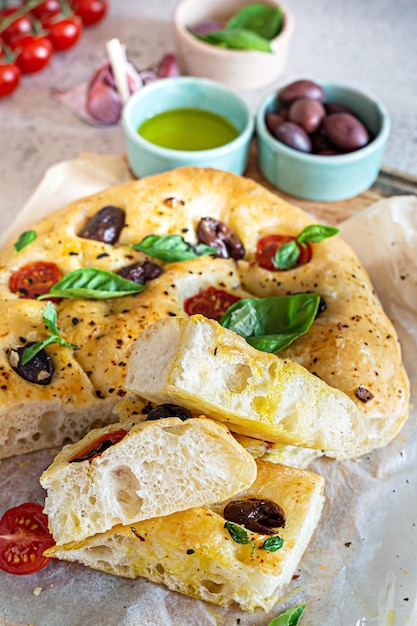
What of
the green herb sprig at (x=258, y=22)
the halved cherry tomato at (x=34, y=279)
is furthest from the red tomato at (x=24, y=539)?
the green herb sprig at (x=258, y=22)

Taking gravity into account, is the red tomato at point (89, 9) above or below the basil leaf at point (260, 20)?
below

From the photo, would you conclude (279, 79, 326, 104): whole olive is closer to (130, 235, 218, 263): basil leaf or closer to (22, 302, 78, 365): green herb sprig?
(130, 235, 218, 263): basil leaf

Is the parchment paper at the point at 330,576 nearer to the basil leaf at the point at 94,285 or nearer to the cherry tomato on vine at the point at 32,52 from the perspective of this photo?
the basil leaf at the point at 94,285

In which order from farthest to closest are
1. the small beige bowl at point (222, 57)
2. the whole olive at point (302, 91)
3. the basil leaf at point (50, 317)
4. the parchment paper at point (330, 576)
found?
the small beige bowl at point (222, 57)
the whole olive at point (302, 91)
the basil leaf at point (50, 317)
the parchment paper at point (330, 576)

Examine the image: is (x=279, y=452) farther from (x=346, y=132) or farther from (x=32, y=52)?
(x=32, y=52)

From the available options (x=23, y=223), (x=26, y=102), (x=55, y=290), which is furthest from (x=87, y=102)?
(x=55, y=290)

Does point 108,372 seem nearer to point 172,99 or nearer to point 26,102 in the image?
point 172,99

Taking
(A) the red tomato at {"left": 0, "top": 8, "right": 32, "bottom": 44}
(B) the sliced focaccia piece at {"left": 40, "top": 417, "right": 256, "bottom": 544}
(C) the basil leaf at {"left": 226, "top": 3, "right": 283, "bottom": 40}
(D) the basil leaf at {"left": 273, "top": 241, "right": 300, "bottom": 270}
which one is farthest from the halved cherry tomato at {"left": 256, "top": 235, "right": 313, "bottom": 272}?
(A) the red tomato at {"left": 0, "top": 8, "right": 32, "bottom": 44}

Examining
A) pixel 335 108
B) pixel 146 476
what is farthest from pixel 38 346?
pixel 335 108
